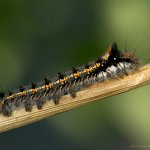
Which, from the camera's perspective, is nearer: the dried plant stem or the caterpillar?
the dried plant stem

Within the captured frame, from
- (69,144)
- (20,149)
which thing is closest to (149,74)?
(69,144)

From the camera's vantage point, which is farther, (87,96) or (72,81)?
(72,81)

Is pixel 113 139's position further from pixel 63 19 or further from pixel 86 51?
pixel 63 19

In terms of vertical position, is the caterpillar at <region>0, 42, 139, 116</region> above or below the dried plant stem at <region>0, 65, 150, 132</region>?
above

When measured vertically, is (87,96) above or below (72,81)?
below
